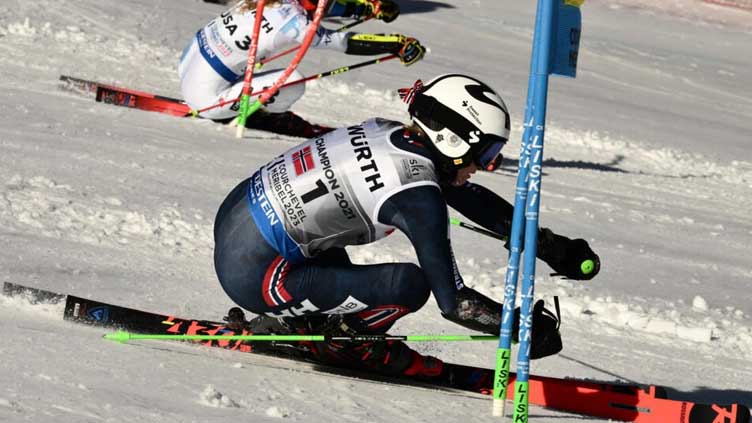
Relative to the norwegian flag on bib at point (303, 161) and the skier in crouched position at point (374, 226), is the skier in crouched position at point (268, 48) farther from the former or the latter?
the norwegian flag on bib at point (303, 161)

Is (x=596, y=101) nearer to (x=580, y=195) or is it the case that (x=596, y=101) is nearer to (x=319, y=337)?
(x=580, y=195)

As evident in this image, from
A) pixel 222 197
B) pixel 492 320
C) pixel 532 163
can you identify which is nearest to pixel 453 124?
pixel 532 163

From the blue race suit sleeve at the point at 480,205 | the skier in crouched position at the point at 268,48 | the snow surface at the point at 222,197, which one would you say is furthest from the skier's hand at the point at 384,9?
the blue race suit sleeve at the point at 480,205

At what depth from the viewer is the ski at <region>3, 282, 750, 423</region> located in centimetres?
496

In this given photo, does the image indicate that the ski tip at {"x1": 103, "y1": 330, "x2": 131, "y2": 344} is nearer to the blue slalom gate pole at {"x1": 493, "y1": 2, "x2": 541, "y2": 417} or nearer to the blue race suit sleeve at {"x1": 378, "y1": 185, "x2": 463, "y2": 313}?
the blue race suit sleeve at {"x1": 378, "y1": 185, "x2": 463, "y2": 313}

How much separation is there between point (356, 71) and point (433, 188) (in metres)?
10.6

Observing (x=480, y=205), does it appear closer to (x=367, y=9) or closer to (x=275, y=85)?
(x=275, y=85)

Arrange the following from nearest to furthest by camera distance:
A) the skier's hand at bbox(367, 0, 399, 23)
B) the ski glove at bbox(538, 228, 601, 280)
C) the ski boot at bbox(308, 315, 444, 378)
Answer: the ski glove at bbox(538, 228, 601, 280), the ski boot at bbox(308, 315, 444, 378), the skier's hand at bbox(367, 0, 399, 23)

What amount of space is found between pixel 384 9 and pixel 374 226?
584 centimetres

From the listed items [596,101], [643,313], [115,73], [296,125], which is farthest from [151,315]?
[596,101]

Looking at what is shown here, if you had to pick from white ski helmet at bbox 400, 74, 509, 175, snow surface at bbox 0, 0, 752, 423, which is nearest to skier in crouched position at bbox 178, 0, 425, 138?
snow surface at bbox 0, 0, 752, 423

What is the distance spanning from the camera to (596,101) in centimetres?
1617

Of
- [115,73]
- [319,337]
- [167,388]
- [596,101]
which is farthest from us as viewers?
[596,101]

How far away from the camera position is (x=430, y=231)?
14.2ft
